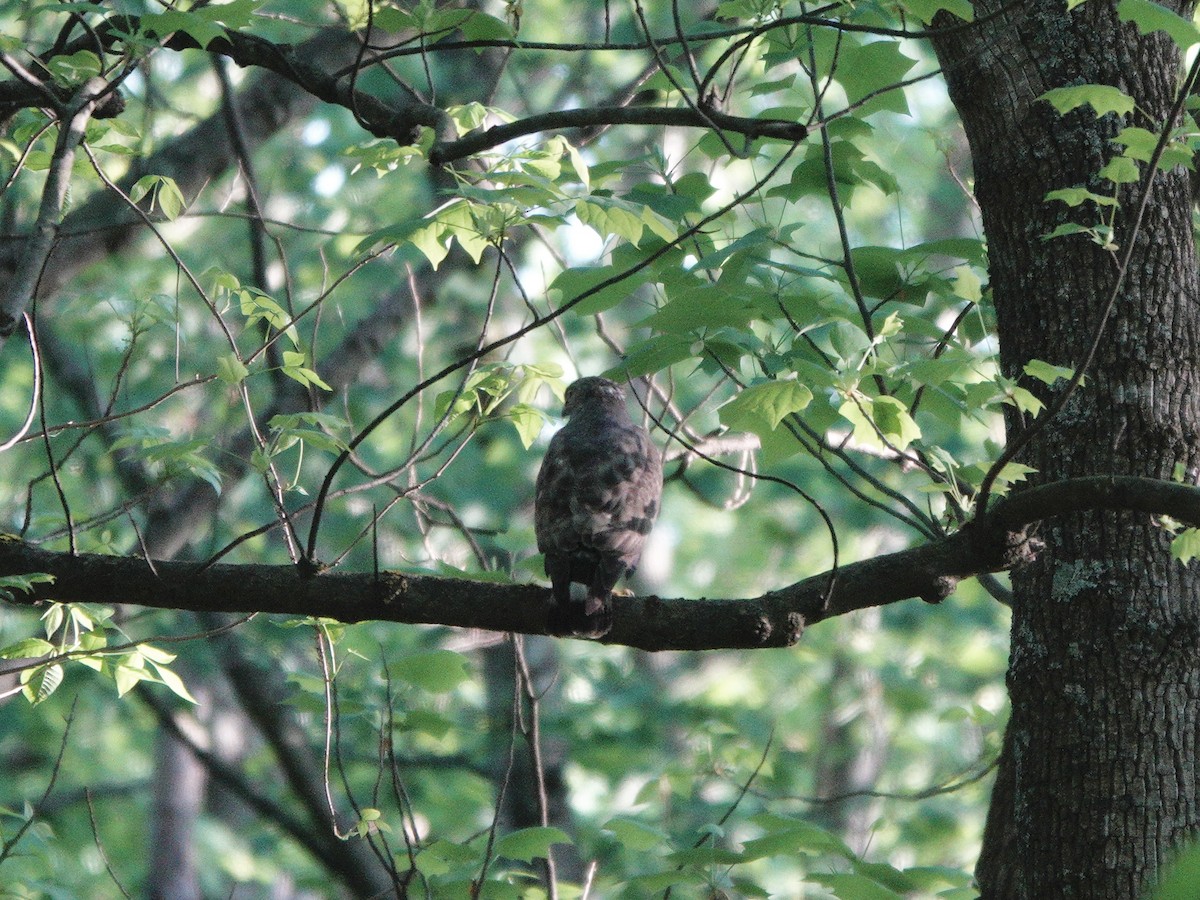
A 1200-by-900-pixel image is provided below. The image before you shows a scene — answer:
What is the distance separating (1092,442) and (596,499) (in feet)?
5.48

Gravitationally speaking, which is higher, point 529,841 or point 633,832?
point 633,832

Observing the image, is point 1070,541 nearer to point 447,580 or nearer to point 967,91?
point 967,91

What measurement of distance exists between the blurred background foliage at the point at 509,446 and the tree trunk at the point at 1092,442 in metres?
0.24

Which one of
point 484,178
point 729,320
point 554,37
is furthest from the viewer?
point 554,37

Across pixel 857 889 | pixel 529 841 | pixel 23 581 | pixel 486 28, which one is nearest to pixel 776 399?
pixel 486 28

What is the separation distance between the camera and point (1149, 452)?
3.27m

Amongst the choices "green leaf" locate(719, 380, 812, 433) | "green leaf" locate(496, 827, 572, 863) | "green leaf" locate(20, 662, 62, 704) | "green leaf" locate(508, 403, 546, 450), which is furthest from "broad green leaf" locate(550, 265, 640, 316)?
"green leaf" locate(20, 662, 62, 704)

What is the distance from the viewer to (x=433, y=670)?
3916 millimetres

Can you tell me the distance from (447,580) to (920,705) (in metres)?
8.90

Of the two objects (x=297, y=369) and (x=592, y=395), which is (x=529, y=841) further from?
(x=592, y=395)

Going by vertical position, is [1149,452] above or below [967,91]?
below

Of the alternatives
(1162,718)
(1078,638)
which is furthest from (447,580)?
(1162,718)

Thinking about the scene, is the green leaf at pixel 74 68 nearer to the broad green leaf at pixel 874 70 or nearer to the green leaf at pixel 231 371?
the green leaf at pixel 231 371

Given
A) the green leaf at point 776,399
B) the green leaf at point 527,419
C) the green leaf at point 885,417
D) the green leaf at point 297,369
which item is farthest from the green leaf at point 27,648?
the green leaf at point 885,417
